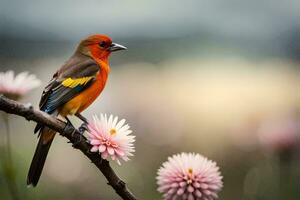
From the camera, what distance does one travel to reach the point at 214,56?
725cm

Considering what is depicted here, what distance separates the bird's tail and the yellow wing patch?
189 millimetres

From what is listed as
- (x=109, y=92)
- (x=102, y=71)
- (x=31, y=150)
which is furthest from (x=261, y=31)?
(x=102, y=71)

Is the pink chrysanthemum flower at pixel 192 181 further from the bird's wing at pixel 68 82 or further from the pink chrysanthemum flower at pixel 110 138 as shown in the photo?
the bird's wing at pixel 68 82

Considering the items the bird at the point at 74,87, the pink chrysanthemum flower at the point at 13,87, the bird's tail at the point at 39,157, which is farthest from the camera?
the pink chrysanthemum flower at the point at 13,87

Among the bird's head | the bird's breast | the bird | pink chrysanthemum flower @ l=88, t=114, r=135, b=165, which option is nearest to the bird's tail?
the bird

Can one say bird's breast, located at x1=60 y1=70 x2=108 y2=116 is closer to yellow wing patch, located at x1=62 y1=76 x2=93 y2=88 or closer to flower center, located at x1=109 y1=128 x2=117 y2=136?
yellow wing patch, located at x1=62 y1=76 x2=93 y2=88

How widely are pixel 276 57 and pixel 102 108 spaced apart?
6.44 ft

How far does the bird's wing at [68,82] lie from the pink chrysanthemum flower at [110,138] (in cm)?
59

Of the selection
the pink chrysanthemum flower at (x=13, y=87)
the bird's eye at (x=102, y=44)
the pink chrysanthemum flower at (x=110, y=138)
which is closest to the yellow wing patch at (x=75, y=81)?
the pink chrysanthemum flower at (x=13, y=87)

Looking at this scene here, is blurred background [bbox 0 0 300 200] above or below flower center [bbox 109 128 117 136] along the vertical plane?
above

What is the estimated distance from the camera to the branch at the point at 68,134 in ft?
3.73

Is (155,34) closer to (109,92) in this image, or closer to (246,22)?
(246,22)

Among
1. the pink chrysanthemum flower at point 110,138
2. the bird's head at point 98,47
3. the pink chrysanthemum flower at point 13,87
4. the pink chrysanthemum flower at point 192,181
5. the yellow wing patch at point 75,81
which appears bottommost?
the pink chrysanthemum flower at point 192,181

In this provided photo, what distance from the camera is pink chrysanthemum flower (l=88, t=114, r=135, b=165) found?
4.12 ft
